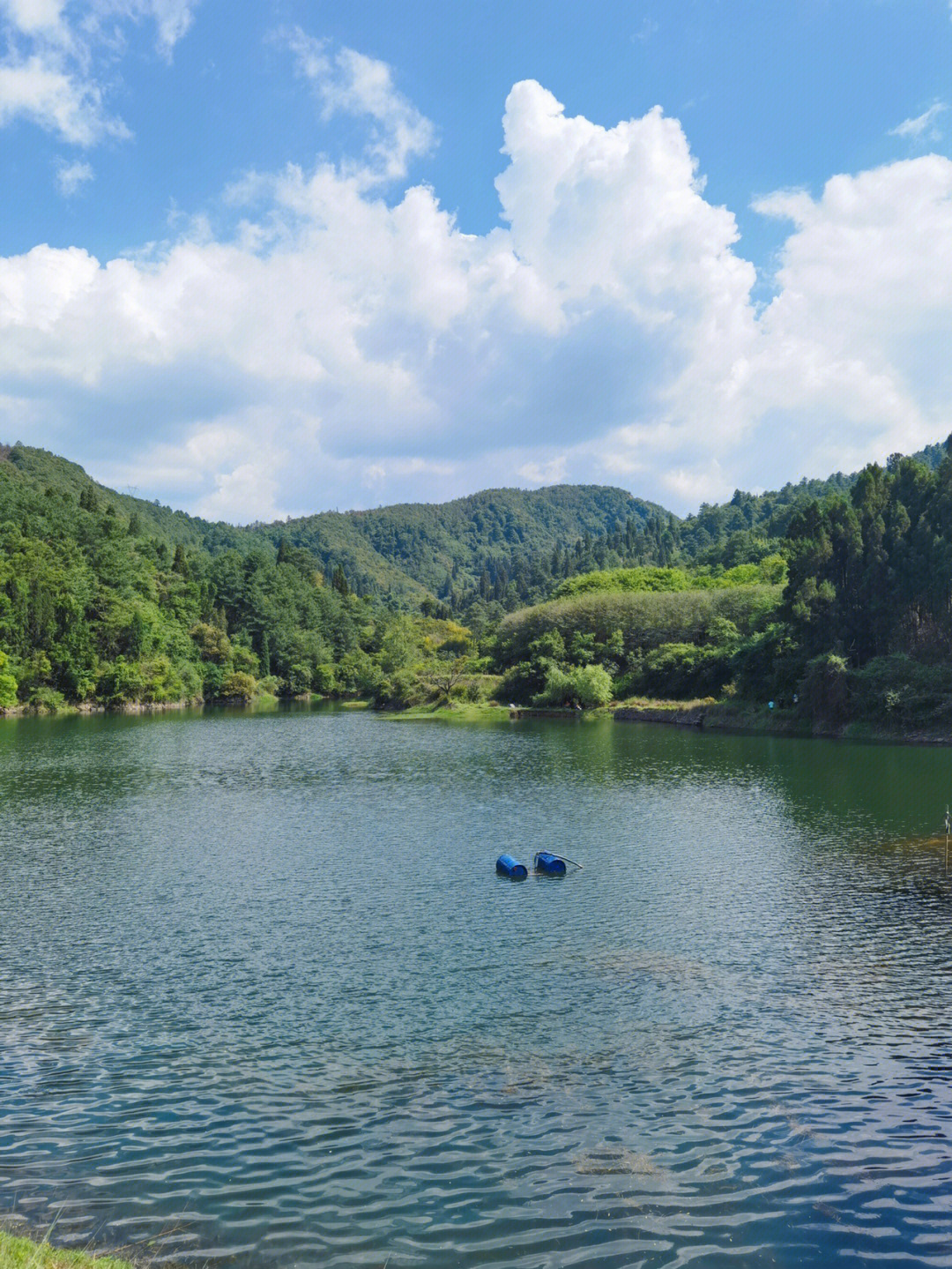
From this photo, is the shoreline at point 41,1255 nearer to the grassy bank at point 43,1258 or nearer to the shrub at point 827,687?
the grassy bank at point 43,1258

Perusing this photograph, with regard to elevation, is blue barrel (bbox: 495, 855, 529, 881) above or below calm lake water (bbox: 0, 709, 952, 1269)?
above

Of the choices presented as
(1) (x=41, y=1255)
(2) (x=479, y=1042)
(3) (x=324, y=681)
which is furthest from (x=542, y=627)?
(1) (x=41, y=1255)

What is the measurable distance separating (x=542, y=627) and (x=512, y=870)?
91.4m

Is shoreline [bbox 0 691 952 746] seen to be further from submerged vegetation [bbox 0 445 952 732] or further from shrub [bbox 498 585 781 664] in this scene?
shrub [bbox 498 585 781 664]

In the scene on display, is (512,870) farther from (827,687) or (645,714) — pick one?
(645,714)

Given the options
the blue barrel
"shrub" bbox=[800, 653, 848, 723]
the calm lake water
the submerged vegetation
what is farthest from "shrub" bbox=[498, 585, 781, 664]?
the blue barrel

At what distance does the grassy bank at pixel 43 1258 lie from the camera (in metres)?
8.60

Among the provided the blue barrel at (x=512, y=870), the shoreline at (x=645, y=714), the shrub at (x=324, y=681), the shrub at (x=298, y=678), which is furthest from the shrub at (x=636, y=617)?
the blue barrel at (x=512, y=870)

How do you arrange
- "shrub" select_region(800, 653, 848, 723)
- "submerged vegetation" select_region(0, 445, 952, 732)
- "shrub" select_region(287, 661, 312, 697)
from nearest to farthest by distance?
"shrub" select_region(800, 653, 848, 723) < "submerged vegetation" select_region(0, 445, 952, 732) < "shrub" select_region(287, 661, 312, 697)

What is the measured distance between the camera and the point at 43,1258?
8.89 meters

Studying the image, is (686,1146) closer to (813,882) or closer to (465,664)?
(813,882)

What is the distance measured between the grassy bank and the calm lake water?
73cm

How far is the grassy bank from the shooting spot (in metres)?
8.60

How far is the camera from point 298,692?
15375 cm
